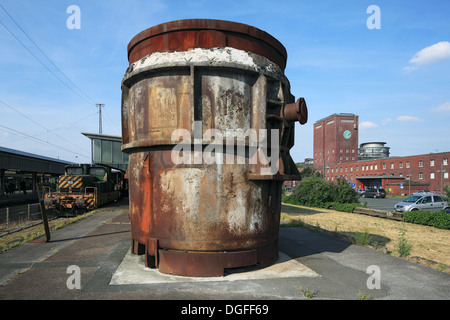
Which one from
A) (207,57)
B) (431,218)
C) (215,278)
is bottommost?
(431,218)

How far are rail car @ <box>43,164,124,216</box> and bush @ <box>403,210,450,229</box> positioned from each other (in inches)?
700

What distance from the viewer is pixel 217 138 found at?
552 centimetres

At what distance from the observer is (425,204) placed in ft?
61.3

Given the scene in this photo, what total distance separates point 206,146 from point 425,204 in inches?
752

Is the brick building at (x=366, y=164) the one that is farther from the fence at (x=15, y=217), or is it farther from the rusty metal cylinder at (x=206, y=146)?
the rusty metal cylinder at (x=206, y=146)

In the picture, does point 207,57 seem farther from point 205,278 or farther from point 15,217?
point 15,217

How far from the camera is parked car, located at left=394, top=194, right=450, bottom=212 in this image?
18.5 metres

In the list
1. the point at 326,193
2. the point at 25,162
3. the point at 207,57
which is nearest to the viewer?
the point at 207,57

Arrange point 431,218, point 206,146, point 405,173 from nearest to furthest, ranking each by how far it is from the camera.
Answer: point 206,146, point 431,218, point 405,173

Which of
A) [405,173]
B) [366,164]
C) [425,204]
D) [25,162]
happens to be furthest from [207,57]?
[366,164]

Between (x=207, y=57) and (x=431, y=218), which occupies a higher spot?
(x=207, y=57)

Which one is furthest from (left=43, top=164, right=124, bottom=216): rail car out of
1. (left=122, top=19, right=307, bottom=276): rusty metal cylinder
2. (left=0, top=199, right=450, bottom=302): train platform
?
(left=122, top=19, right=307, bottom=276): rusty metal cylinder

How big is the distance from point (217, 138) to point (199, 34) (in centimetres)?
213
